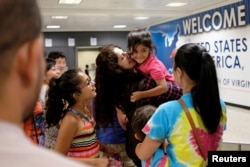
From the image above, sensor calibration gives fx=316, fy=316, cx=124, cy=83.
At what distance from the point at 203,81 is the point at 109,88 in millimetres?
846

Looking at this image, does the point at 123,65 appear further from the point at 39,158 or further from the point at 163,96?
the point at 39,158

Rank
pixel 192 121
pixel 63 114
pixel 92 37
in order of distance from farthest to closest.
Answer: pixel 92 37
pixel 63 114
pixel 192 121

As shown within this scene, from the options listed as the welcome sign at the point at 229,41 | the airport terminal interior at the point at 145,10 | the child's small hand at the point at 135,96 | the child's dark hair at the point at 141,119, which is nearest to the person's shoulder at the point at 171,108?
the child's dark hair at the point at 141,119

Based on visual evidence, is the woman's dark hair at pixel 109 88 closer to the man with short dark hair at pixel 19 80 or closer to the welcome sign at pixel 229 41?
the man with short dark hair at pixel 19 80

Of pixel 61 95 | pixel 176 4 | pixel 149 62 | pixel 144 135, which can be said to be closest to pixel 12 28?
pixel 144 135

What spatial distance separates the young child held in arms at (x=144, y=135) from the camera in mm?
1541

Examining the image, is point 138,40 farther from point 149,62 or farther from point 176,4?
point 176,4

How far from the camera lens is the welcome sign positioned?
5897mm

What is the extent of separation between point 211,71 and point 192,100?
162mm

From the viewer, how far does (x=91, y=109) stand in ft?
7.53

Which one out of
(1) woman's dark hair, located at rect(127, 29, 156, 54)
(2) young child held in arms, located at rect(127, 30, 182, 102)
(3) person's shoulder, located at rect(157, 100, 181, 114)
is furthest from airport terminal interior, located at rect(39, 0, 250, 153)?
(3) person's shoulder, located at rect(157, 100, 181, 114)

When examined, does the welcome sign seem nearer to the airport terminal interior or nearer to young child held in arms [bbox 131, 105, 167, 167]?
the airport terminal interior

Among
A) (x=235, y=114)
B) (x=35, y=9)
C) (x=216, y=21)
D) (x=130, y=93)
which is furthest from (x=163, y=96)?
(x=216, y=21)

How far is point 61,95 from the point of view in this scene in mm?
2016
